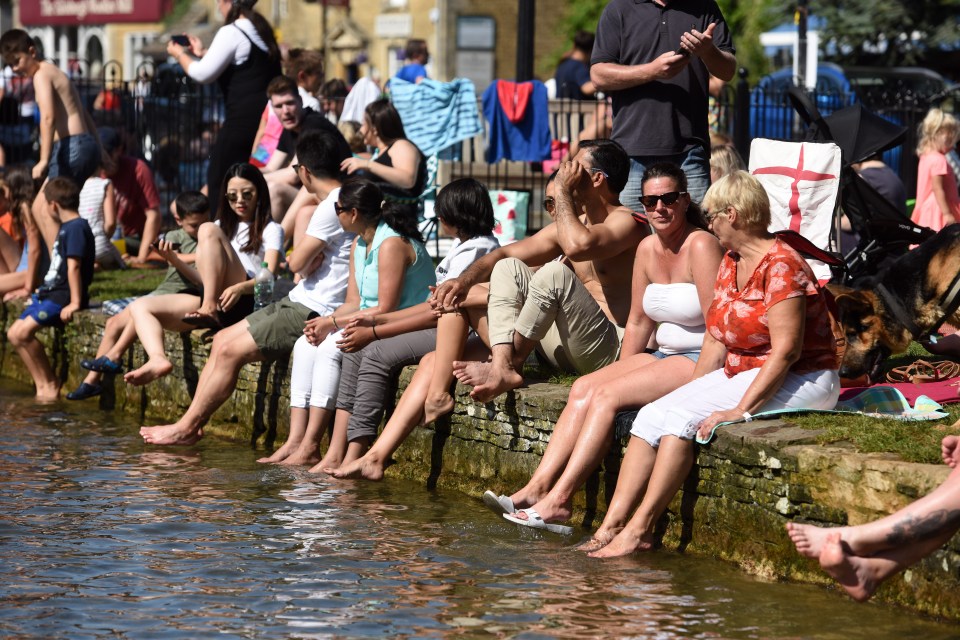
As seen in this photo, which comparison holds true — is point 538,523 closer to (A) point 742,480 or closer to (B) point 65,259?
(A) point 742,480

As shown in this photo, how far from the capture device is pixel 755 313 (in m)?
6.10

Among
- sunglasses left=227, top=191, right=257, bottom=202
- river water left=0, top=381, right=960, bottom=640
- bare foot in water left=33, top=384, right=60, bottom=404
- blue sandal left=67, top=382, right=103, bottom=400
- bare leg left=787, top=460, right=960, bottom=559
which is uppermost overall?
sunglasses left=227, top=191, right=257, bottom=202

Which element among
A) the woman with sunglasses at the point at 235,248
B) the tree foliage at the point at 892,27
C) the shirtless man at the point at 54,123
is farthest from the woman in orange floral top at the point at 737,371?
the tree foliage at the point at 892,27

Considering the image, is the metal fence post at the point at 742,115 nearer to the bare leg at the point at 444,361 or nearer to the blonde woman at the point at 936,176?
the blonde woman at the point at 936,176

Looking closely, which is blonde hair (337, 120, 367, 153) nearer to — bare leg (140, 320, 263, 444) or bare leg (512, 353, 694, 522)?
bare leg (140, 320, 263, 444)

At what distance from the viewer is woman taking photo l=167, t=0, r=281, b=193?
437 inches

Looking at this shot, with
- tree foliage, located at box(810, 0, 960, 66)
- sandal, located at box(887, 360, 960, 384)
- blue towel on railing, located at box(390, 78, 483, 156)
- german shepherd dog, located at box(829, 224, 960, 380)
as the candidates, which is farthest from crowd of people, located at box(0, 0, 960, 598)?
tree foliage, located at box(810, 0, 960, 66)

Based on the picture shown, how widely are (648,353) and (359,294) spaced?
6.95 feet

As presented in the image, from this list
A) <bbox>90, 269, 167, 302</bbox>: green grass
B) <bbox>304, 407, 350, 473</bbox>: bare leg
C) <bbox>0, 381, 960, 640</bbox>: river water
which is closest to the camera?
<bbox>0, 381, 960, 640</bbox>: river water

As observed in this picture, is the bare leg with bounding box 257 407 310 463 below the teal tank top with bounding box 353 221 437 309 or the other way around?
below

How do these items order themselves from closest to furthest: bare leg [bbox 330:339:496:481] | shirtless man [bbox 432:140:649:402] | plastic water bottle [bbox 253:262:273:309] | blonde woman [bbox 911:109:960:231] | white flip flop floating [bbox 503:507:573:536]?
white flip flop floating [bbox 503:507:573:536] < shirtless man [bbox 432:140:649:402] < bare leg [bbox 330:339:496:481] < plastic water bottle [bbox 253:262:273:309] < blonde woman [bbox 911:109:960:231]

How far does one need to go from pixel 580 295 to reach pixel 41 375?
534 centimetres

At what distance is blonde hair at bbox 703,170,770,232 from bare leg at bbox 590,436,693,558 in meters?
0.91

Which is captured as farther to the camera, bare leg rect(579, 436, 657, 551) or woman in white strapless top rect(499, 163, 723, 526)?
woman in white strapless top rect(499, 163, 723, 526)
